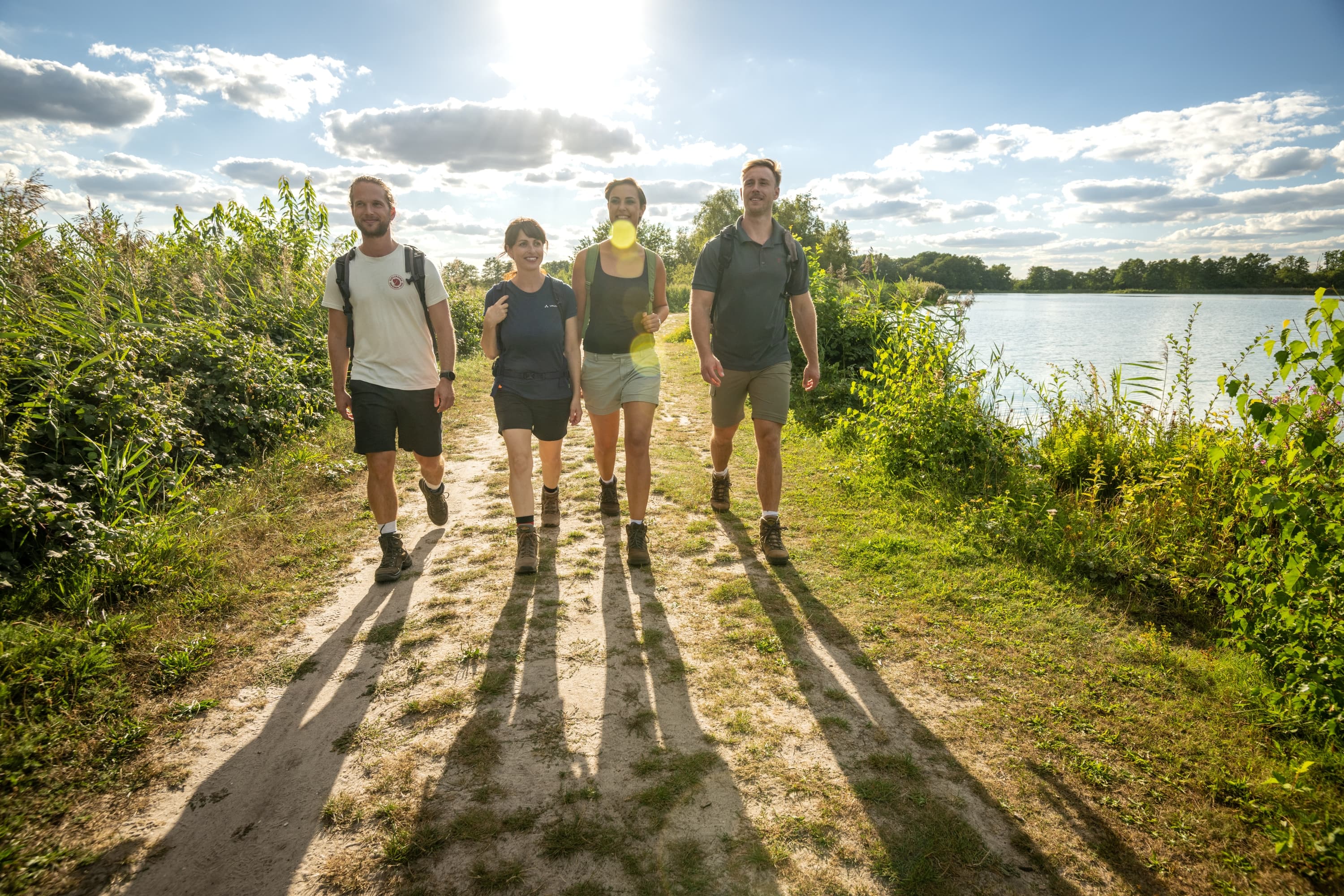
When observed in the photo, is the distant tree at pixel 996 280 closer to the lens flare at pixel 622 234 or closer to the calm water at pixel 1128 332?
the calm water at pixel 1128 332

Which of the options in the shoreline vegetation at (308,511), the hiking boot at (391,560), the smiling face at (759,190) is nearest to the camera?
the shoreline vegetation at (308,511)

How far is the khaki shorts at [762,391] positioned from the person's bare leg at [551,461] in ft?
4.03

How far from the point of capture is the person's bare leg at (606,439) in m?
4.80

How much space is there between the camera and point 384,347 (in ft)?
13.4

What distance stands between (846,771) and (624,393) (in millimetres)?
2800

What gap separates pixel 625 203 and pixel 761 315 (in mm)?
1215

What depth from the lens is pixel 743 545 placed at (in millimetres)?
4789

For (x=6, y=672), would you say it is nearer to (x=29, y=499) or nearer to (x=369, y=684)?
(x=29, y=499)

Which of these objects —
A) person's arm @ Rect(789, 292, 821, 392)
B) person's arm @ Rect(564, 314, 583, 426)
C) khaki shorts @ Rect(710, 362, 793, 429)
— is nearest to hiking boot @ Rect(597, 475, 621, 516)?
person's arm @ Rect(564, 314, 583, 426)

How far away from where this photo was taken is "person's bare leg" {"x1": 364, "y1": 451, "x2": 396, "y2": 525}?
4.15 metres

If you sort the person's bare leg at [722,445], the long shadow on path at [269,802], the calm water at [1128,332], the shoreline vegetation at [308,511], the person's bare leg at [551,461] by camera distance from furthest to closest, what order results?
the calm water at [1128,332]
the person's bare leg at [722,445]
the person's bare leg at [551,461]
the shoreline vegetation at [308,511]
the long shadow on path at [269,802]

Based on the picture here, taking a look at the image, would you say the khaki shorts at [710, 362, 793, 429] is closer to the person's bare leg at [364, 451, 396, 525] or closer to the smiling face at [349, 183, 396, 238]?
the person's bare leg at [364, 451, 396, 525]

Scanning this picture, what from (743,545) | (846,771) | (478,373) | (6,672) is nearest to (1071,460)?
(743,545)

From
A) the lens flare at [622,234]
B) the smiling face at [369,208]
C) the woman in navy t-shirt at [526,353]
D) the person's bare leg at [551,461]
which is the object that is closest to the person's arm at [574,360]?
the woman in navy t-shirt at [526,353]
